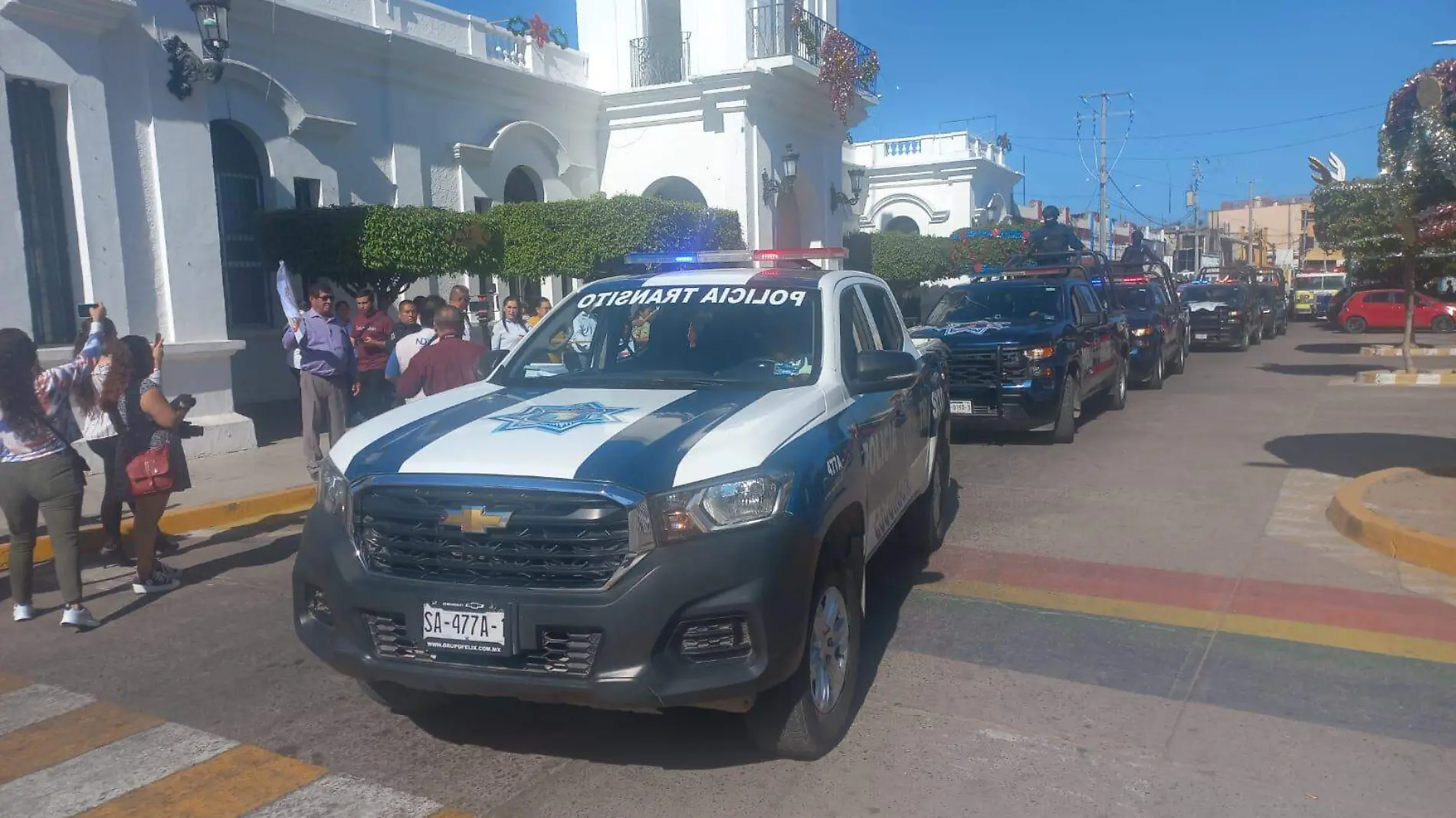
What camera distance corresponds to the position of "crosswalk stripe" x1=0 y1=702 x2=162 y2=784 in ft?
13.6

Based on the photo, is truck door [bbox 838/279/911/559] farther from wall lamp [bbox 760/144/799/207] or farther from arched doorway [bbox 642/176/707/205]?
arched doorway [bbox 642/176/707/205]

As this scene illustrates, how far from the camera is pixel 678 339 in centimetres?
520

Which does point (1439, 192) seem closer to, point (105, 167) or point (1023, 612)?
point (1023, 612)

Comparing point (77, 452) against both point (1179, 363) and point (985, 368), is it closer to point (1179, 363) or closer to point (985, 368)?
point (985, 368)

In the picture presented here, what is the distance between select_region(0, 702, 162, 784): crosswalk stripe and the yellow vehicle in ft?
155

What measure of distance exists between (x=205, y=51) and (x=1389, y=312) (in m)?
34.3

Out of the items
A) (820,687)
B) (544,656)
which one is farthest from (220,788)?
(820,687)

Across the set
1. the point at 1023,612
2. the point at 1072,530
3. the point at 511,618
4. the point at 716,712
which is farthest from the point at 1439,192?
the point at 511,618

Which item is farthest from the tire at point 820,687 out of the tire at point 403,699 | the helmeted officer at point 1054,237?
the helmeted officer at point 1054,237

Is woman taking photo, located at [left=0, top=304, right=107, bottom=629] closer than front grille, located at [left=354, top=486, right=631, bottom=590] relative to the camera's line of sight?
No

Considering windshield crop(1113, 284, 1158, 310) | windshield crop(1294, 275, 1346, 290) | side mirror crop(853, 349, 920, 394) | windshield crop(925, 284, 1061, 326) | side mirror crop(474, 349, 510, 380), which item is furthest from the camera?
windshield crop(1294, 275, 1346, 290)

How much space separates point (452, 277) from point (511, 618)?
14315 millimetres

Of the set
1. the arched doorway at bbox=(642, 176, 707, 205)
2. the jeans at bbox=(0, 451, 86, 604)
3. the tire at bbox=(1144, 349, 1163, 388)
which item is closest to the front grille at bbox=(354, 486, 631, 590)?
the jeans at bbox=(0, 451, 86, 604)

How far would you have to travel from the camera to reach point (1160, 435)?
40.5 feet
